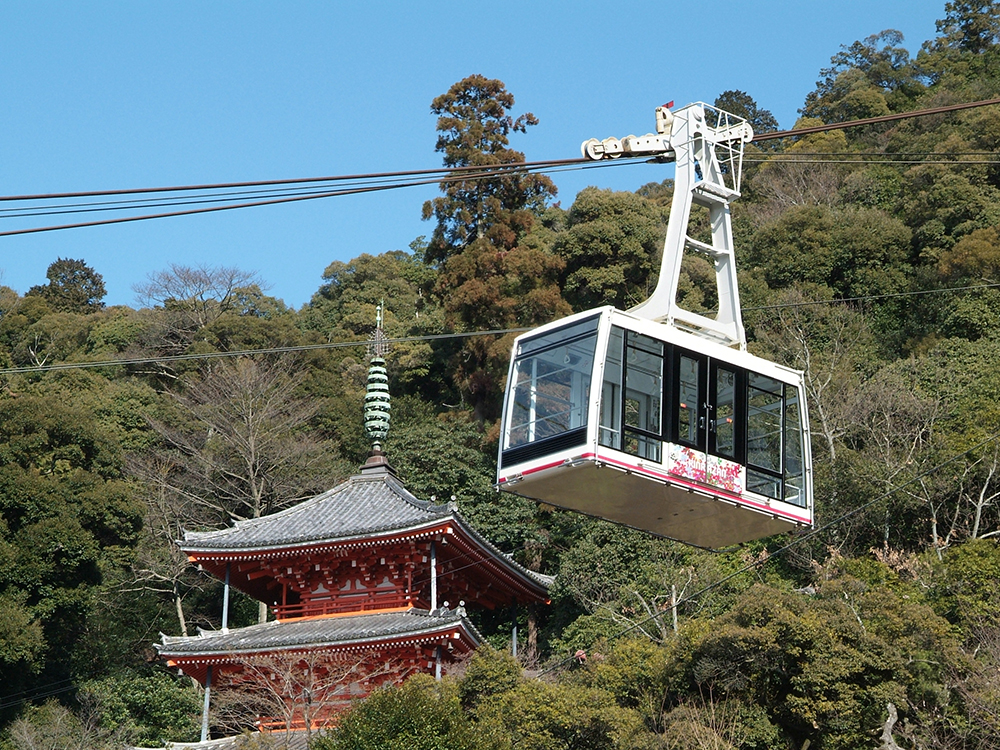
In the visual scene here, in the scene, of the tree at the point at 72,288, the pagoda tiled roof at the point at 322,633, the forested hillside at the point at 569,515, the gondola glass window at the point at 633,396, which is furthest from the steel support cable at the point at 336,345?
the tree at the point at 72,288

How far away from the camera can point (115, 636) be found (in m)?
34.2

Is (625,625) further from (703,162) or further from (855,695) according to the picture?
(703,162)

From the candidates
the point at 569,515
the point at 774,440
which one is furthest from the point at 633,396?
the point at 569,515

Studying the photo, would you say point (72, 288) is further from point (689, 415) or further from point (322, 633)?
point (689, 415)

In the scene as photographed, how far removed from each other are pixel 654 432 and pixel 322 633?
45.3 ft

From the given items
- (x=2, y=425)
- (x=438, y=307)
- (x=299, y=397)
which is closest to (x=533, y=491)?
(x=2, y=425)

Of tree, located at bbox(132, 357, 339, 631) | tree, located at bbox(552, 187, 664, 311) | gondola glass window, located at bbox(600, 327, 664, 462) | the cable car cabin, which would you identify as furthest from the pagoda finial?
gondola glass window, located at bbox(600, 327, 664, 462)

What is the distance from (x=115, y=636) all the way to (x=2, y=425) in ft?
19.7

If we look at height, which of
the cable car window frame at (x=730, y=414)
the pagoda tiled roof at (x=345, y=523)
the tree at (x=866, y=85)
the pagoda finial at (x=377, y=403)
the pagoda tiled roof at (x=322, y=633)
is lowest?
the pagoda tiled roof at (x=322, y=633)

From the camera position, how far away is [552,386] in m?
12.4

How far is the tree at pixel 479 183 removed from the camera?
139ft

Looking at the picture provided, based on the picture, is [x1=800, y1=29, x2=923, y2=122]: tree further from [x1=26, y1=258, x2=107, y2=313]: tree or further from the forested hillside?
[x1=26, y1=258, x2=107, y2=313]: tree

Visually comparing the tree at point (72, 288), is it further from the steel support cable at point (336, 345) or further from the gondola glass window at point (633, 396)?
the gondola glass window at point (633, 396)

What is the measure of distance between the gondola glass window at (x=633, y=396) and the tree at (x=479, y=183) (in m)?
29.7
